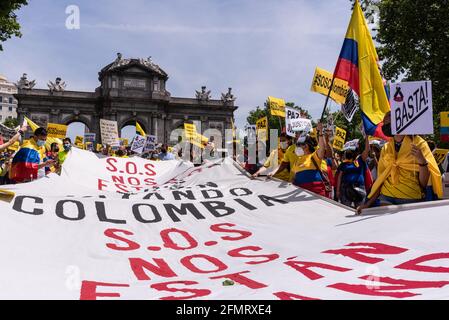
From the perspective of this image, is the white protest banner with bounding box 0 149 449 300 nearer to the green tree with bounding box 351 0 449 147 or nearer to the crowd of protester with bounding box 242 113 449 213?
the crowd of protester with bounding box 242 113 449 213

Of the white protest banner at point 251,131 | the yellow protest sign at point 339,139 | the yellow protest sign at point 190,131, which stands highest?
the yellow protest sign at point 190,131

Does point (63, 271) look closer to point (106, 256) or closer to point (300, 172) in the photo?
point (106, 256)

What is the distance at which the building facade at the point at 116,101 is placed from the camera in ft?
228

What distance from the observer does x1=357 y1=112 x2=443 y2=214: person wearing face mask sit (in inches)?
196

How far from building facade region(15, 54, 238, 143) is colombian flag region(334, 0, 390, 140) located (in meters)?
62.3

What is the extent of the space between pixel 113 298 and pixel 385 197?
3542 millimetres

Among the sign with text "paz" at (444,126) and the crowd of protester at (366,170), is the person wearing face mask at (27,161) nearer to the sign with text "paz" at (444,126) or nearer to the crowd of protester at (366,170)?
the crowd of protester at (366,170)

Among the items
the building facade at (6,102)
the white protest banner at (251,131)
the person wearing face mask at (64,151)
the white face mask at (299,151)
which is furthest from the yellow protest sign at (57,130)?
the building facade at (6,102)

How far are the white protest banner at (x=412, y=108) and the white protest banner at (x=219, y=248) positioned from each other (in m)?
0.89

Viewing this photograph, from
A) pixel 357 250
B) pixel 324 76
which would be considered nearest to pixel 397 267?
pixel 357 250

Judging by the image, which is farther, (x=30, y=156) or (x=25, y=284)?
(x=30, y=156)

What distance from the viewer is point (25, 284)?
3.50 metres

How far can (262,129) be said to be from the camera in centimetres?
1355

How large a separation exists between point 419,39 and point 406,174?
21.4 meters
